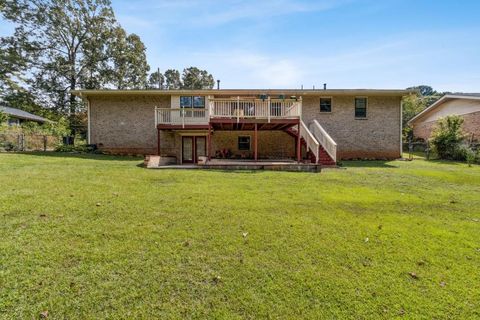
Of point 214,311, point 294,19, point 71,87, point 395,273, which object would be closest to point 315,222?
point 395,273

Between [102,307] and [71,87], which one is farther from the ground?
[71,87]

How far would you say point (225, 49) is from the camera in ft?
53.0

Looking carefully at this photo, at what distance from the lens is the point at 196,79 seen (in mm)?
51688

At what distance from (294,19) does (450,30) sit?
6907 millimetres

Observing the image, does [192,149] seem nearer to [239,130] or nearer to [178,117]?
[178,117]

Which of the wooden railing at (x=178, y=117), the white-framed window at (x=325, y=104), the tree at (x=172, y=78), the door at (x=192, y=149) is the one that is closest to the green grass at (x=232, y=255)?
the wooden railing at (x=178, y=117)

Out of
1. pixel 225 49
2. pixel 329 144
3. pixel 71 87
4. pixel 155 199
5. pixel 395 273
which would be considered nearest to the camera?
pixel 395 273

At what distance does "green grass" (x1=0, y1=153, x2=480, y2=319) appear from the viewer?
2.56m

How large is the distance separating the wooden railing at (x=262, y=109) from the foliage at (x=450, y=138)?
35.2ft

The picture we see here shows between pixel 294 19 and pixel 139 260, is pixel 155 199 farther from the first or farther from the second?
pixel 294 19

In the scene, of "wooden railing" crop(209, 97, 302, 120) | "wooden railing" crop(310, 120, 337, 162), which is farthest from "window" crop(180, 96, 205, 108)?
"wooden railing" crop(310, 120, 337, 162)

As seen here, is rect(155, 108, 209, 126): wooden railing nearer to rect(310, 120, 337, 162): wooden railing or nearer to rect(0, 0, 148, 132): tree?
rect(310, 120, 337, 162): wooden railing

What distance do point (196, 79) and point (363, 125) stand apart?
4131cm

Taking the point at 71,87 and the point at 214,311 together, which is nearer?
the point at 214,311
